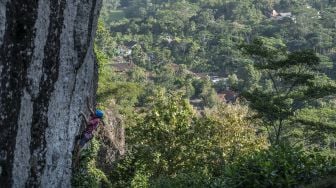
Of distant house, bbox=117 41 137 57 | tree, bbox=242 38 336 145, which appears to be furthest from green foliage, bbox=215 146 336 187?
distant house, bbox=117 41 137 57

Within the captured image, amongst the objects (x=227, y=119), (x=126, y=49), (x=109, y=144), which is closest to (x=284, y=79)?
(x=227, y=119)

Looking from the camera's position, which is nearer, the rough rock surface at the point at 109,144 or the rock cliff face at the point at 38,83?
the rock cliff face at the point at 38,83

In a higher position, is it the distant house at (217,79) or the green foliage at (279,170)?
the green foliage at (279,170)

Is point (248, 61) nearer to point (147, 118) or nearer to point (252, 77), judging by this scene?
point (252, 77)

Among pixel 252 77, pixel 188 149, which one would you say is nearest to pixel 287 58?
pixel 188 149

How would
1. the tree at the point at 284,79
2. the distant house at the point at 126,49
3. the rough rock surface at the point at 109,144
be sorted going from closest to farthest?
the tree at the point at 284,79 < the rough rock surface at the point at 109,144 < the distant house at the point at 126,49

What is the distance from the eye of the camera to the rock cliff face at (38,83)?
14.2 feet

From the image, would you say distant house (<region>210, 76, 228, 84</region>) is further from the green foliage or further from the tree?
the green foliage

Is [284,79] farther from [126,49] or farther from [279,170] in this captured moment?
[126,49]

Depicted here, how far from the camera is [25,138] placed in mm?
4598

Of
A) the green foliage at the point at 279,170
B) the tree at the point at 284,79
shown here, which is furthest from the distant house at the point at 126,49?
the green foliage at the point at 279,170

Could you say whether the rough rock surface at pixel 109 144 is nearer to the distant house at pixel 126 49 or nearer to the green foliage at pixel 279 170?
the green foliage at pixel 279 170

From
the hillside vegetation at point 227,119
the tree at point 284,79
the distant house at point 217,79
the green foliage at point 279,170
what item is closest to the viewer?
the green foliage at point 279,170

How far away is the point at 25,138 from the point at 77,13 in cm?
144
